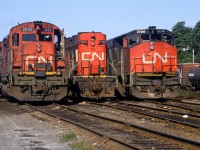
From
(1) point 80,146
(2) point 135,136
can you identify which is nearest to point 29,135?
(1) point 80,146

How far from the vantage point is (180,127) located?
11.5 meters

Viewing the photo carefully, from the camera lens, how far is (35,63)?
19.6 m

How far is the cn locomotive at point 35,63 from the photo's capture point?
19.1 m

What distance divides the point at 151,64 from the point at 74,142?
42.9ft

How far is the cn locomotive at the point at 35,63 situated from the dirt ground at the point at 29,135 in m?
4.61

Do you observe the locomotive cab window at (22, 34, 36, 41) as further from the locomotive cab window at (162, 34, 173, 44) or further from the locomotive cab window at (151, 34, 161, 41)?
the locomotive cab window at (162, 34, 173, 44)

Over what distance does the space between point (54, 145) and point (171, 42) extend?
14.3 meters

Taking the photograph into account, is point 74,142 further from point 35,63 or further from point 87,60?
point 87,60

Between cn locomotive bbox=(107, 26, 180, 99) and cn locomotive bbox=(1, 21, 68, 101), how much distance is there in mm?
3744

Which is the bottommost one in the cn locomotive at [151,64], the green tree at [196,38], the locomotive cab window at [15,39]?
the cn locomotive at [151,64]

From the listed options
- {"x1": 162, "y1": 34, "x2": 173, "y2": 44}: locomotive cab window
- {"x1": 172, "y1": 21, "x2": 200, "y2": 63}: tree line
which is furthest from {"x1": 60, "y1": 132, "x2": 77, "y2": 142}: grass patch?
{"x1": 172, "y1": 21, "x2": 200, "y2": 63}: tree line

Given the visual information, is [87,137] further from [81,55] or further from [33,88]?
[81,55]

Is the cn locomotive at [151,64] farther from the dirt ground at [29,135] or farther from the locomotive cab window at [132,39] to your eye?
the dirt ground at [29,135]

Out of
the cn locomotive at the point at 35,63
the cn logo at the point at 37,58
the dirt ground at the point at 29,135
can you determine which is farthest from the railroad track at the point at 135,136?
the cn logo at the point at 37,58
